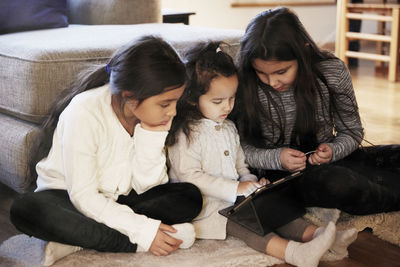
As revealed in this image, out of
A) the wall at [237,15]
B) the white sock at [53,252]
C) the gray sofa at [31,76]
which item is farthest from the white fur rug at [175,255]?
the wall at [237,15]

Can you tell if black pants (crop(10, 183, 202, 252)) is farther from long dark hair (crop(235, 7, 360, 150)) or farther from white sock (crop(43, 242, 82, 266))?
long dark hair (crop(235, 7, 360, 150))

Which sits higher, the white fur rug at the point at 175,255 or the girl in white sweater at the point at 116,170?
the girl in white sweater at the point at 116,170

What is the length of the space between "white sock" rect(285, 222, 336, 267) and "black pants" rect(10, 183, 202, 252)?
270 mm

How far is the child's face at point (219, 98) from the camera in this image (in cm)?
129

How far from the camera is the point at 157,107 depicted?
3.94 feet

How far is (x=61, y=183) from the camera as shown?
1.28 metres

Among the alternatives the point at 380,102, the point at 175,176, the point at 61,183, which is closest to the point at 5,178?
the point at 61,183

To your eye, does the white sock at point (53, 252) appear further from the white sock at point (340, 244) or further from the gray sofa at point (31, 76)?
the white sock at point (340, 244)

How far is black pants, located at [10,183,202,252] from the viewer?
3.82ft

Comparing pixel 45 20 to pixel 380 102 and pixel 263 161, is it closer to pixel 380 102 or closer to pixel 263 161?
pixel 263 161

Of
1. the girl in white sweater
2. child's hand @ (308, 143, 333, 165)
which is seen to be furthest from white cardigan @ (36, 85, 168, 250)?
child's hand @ (308, 143, 333, 165)

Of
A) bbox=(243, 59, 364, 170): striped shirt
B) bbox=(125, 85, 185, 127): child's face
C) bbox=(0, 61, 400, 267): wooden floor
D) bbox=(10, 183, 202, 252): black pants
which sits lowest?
bbox=(0, 61, 400, 267): wooden floor

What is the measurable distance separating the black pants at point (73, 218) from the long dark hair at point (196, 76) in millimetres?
158

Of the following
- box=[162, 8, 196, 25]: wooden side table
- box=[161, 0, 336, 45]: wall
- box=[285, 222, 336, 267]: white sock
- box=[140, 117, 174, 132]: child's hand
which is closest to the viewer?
box=[285, 222, 336, 267]: white sock
